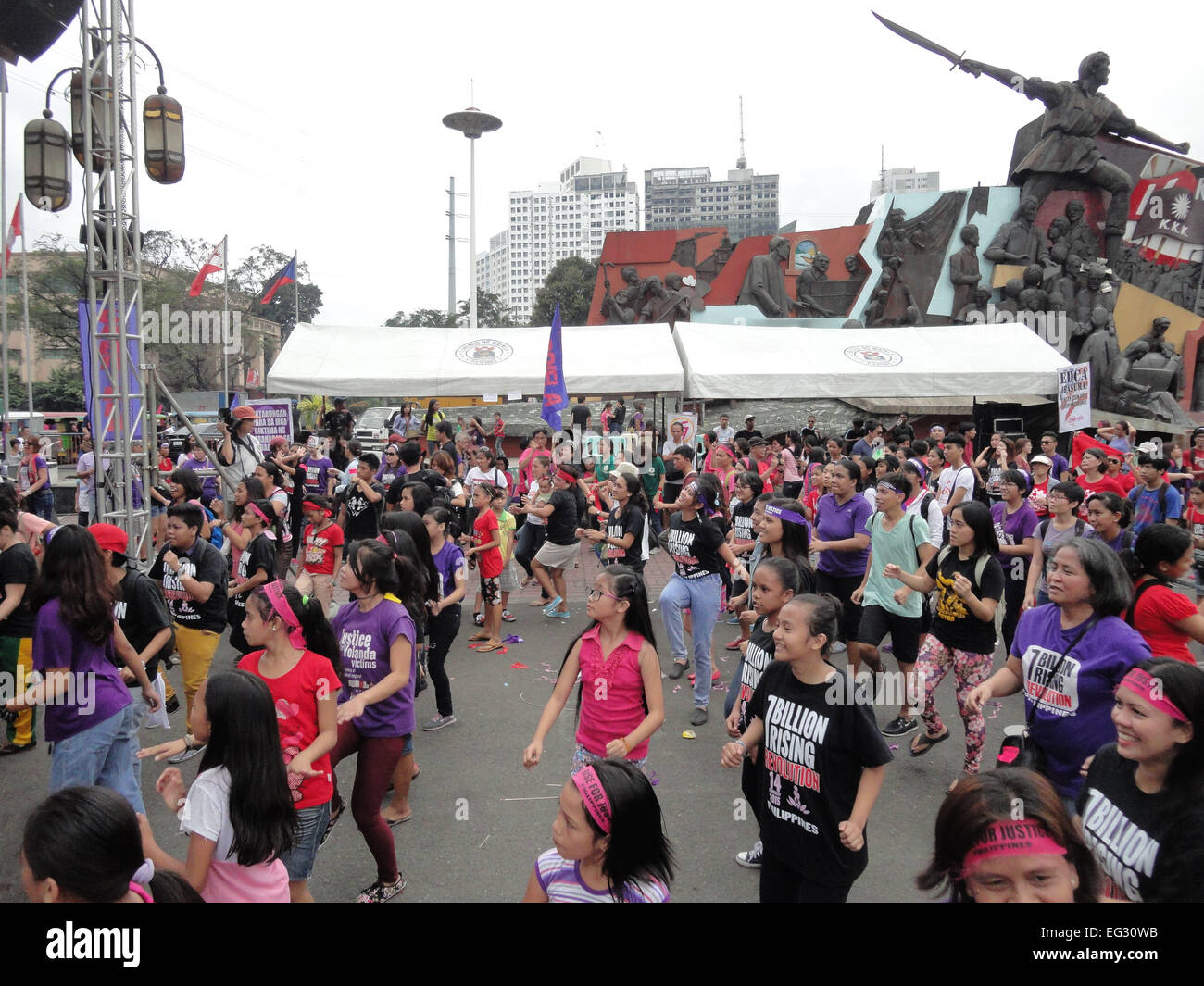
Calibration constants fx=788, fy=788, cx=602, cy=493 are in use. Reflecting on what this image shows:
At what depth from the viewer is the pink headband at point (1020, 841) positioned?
1790 mm

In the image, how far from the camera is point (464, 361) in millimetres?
15648

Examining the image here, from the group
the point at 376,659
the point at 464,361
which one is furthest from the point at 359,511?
the point at 464,361

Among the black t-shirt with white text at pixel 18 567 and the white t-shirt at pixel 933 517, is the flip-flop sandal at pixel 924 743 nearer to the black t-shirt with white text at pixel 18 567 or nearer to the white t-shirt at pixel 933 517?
the white t-shirt at pixel 933 517

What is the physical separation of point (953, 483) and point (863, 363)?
7.63m

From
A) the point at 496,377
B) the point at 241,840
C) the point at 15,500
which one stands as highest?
the point at 496,377

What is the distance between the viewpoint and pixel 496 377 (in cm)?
1527

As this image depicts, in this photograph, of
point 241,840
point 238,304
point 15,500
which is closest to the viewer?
point 241,840

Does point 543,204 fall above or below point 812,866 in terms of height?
above

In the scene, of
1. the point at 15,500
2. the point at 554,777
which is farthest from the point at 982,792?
the point at 15,500

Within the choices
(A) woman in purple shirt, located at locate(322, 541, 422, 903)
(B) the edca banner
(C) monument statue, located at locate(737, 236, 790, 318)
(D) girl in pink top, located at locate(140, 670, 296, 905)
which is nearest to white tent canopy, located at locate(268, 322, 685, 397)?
(B) the edca banner

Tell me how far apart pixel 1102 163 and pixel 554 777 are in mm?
25844

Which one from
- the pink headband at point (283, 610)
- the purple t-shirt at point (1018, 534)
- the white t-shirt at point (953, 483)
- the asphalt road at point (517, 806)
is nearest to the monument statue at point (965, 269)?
the white t-shirt at point (953, 483)

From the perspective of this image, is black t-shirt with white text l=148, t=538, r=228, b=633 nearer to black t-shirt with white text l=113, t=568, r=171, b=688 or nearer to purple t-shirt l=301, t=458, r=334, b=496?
black t-shirt with white text l=113, t=568, r=171, b=688
